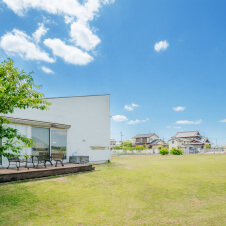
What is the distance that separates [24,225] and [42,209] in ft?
3.34

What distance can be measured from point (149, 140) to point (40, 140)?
5510 centimetres

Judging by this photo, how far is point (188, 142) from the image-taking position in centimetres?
5803

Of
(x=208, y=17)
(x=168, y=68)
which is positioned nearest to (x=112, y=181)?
(x=208, y=17)

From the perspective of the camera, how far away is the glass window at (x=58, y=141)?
41.1ft

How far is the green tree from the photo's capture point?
5.37m

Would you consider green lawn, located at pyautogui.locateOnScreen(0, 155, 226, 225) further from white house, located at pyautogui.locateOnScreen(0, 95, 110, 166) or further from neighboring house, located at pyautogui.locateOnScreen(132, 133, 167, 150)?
neighboring house, located at pyautogui.locateOnScreen(132, 133, 167, 150)

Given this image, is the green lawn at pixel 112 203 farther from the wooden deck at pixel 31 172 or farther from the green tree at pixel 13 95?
the green tree at pixel 13 95

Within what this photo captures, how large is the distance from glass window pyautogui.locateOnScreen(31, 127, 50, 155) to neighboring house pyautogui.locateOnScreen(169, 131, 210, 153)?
134 feet

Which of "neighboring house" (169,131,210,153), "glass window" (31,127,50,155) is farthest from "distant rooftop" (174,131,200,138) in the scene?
"glass window" (31,127,50,155)

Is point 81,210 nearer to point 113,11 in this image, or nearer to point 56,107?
point 56,107

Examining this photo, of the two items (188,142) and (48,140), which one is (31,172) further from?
(188,142)

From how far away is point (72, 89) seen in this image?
18.7m

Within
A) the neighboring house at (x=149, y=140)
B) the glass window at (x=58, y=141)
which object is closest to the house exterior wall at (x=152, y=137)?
the neighboring house at (x=149, y=140)

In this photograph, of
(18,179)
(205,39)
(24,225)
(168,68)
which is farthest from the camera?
(168,68)
